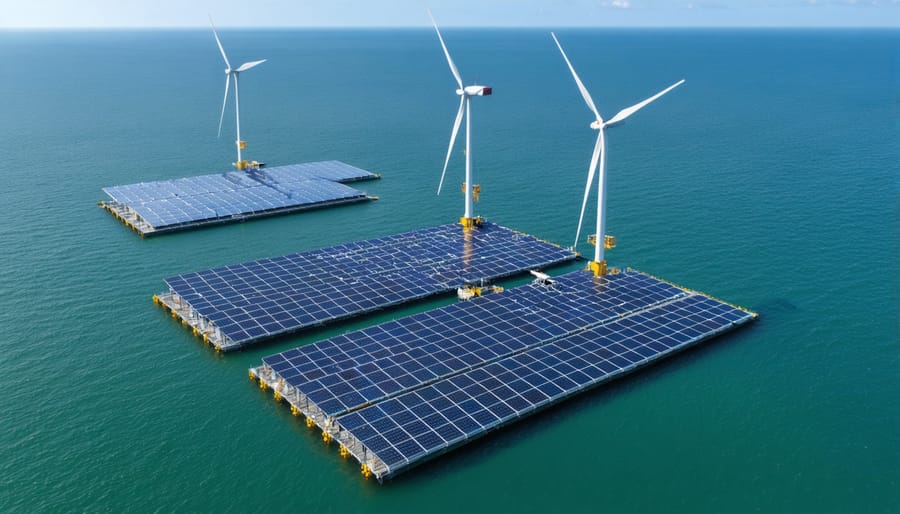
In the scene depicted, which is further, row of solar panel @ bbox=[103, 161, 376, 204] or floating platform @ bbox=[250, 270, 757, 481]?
row of solar panel @ bbox=[103, 161, 376, 204]

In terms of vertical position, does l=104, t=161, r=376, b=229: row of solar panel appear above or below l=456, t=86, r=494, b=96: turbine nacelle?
below

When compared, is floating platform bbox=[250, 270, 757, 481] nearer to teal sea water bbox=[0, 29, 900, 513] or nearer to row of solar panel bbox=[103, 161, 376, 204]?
teal sea water bbox=[0, 29, 900, 513]

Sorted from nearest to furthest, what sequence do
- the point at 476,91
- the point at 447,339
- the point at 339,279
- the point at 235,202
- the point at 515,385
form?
1. the point at 515,385
2. the point at 447,339
3. the point at 339,279
4. the point at 476,91
5. the point at 235,202

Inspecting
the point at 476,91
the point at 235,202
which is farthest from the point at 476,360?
the point at 235,202

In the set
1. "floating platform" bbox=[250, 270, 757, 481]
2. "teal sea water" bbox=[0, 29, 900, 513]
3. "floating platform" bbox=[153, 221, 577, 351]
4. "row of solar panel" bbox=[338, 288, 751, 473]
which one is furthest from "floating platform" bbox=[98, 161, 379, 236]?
"row of solar panel" bbox=[338, 288, 751, 473]

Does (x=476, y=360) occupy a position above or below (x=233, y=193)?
below

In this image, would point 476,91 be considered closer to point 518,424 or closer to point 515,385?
point 515,385

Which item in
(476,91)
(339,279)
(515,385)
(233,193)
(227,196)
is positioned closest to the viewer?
(515,385)
